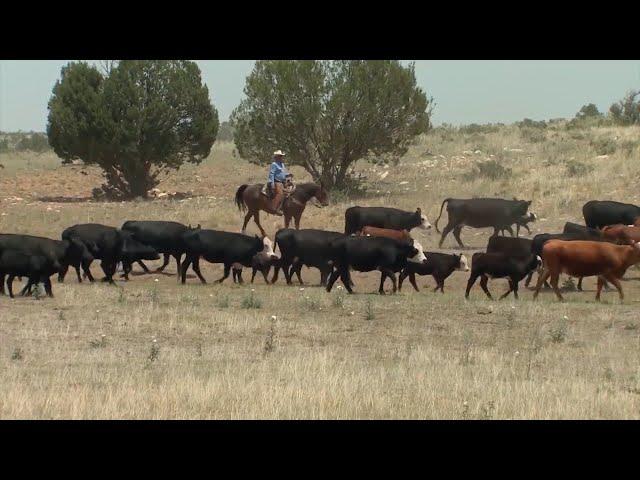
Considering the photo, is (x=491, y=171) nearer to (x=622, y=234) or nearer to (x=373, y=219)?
(x=373, y=219)

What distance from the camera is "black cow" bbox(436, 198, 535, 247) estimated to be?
2694cm

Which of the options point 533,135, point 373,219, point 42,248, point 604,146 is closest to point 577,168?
point 604,146

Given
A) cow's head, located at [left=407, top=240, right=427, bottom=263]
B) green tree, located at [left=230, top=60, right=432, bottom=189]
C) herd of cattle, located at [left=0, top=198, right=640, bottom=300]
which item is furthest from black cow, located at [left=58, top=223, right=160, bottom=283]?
green tree, located at [left=230, top=60, right=432, bottom=189]

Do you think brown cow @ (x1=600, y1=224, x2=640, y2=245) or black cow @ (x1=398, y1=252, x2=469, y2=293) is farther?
brown cow @ (x1=600, y1=224, x2=640, y2=245)

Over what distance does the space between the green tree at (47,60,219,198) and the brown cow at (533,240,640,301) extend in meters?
24.5

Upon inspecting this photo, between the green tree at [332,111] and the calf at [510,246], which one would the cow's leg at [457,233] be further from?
the green tree at [332,111]

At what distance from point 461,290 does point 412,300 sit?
13.3 ft

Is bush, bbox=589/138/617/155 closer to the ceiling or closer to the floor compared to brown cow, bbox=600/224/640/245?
closer to the ceiling

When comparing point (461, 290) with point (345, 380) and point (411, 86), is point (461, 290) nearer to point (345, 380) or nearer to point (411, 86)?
point (345, 380)

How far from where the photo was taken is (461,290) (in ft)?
68.2

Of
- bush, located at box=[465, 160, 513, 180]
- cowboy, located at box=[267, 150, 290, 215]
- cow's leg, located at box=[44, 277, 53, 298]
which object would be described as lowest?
cow's leg, located at box=[44, 277, 53, 298]

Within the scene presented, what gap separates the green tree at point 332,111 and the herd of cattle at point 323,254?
16.0 metres

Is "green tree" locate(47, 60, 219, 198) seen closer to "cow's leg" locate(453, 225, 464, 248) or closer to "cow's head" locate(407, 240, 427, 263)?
"cow's leg" locate(453, 225, 464, 248)

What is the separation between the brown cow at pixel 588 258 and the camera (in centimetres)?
1800
